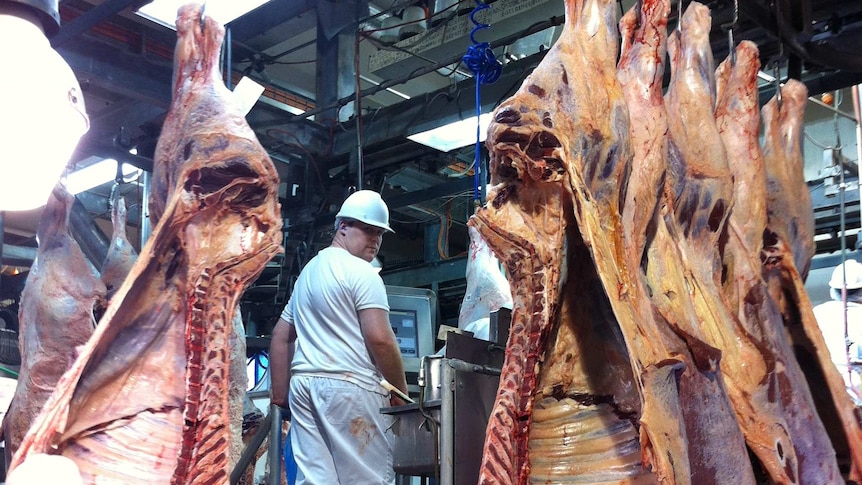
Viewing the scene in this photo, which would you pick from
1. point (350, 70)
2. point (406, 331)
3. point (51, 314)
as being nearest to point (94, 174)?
point (350, 70)

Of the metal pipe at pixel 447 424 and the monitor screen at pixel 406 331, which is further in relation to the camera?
the monitor screen at pixel 406 331

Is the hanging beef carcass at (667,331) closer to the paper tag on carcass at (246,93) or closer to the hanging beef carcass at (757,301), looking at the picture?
the hanging beef carcass at (757,301)

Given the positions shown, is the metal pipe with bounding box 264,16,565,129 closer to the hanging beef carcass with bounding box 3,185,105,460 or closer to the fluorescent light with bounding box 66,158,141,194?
the fluorescent light with bounding box 66,158,141,194

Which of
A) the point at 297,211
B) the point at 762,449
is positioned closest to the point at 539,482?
the point at 762,449

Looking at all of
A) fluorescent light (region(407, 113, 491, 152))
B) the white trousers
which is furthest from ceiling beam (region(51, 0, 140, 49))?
fluorescent light (region(407, 113, 491, 152))

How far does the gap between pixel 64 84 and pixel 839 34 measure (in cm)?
385

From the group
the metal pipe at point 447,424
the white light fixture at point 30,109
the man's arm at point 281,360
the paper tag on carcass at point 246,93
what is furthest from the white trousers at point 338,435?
the white light fixture at point 30,109

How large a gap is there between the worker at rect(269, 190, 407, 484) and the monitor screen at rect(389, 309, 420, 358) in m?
2.16

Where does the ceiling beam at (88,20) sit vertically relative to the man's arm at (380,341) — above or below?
above

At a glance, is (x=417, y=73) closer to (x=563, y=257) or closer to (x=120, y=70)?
(x=120, y=70)

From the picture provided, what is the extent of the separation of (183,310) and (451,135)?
4.34 meters

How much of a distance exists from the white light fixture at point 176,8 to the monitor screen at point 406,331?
347cm

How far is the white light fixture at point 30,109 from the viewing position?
2.63 metres

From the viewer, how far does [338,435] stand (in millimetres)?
5051
